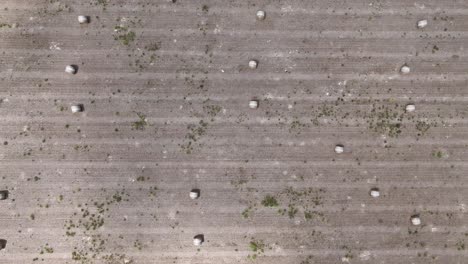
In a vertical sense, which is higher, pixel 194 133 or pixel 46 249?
pixel 194 133

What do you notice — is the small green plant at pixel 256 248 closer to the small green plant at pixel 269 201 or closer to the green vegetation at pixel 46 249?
the small green plant at pixel 269 201

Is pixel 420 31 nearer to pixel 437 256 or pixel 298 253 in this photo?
pixel 437 256

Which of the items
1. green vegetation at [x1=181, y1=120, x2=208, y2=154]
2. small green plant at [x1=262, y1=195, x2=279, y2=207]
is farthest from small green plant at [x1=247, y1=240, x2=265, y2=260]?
green vegetation at [x1=181, y1=120, x2=208, y2=154]

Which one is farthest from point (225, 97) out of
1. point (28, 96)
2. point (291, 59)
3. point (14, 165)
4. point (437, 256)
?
point (437, 256)

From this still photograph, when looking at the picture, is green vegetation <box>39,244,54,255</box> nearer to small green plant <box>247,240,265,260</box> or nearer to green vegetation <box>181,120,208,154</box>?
green vegetation <box>181,120,208,154</box>

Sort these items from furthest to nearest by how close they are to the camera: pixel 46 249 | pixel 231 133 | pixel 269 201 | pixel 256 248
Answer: pixel 231 133, pixel 269 201, pixel 256 248, pixel 46 249

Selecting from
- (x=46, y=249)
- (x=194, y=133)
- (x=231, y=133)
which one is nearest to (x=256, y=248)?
(x=231, y=133)

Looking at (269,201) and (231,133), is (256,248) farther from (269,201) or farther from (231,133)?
(231,133)

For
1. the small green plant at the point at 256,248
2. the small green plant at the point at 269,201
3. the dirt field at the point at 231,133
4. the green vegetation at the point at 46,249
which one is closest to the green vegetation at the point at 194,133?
the dirt field at the point at 231,133
